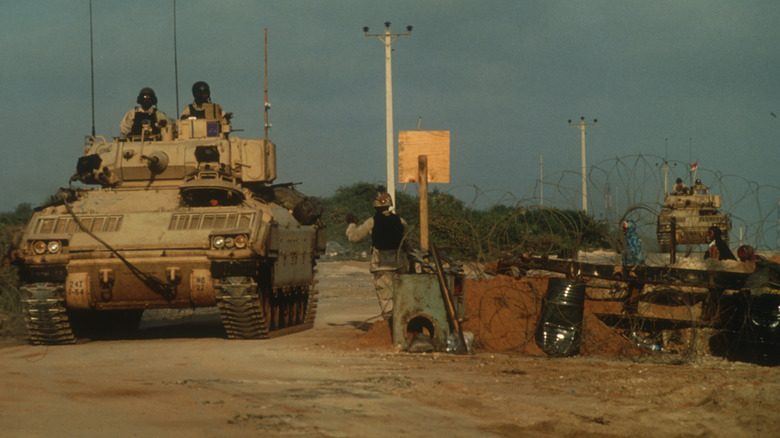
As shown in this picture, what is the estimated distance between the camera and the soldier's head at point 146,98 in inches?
584

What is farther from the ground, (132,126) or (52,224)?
(132,126)

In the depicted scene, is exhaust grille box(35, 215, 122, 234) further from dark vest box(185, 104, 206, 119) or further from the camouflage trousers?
the camouflage trousers

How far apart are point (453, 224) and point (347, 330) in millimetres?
3038

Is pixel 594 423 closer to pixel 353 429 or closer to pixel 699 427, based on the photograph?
pixel 699 427

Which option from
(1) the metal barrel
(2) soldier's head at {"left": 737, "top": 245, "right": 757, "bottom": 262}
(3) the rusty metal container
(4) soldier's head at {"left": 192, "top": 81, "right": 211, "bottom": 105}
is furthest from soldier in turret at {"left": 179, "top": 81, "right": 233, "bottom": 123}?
(2) soldier's head at {"left": 737, "top": 245, "right": 757, "bottom": 262}

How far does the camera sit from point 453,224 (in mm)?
10852


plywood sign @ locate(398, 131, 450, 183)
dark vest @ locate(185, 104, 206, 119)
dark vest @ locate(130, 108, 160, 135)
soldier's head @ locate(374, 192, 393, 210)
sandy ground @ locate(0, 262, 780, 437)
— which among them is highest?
dark vest @ locate(185, 104, 206, 119)

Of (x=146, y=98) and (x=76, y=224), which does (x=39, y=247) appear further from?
(x=146, y=98)

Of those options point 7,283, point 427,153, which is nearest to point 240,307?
point 427,153

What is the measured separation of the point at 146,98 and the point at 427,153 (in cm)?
602

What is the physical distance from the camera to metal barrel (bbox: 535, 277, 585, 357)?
9.43 m

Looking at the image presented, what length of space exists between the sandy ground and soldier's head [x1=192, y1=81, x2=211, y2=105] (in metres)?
5.65

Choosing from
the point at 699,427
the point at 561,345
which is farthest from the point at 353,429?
the point at 561,345

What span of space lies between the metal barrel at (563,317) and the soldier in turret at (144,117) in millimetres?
7726
